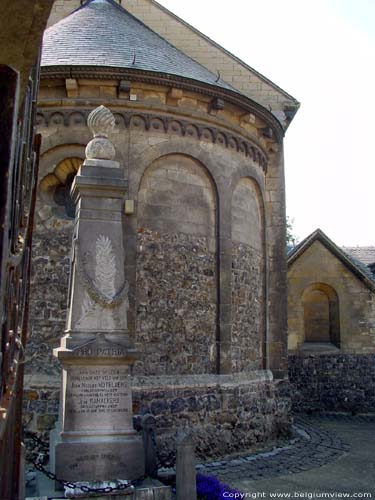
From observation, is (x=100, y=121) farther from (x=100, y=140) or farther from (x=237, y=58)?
(x=237, y=58)

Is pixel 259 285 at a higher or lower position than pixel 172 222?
lower

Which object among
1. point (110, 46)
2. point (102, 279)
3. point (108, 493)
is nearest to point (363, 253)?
point (110, 46)

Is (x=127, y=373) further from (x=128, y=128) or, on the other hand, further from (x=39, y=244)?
(x=128, y=128)

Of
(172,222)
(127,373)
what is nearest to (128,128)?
(172,222)

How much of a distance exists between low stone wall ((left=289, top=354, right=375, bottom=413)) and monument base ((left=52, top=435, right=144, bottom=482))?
1151cm

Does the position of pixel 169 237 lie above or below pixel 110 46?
below

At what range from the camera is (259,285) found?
40.3ft

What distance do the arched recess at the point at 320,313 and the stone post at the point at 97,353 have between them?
12330 millimetres

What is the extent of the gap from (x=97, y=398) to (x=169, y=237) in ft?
16.0

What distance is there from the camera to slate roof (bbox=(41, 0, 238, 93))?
10.6 m

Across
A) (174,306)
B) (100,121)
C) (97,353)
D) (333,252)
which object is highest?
(333,252)

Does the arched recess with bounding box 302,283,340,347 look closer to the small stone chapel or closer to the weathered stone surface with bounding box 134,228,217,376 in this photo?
the small stone chapel

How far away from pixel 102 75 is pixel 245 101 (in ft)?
10.1

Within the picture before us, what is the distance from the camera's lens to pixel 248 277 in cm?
1172
